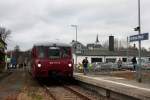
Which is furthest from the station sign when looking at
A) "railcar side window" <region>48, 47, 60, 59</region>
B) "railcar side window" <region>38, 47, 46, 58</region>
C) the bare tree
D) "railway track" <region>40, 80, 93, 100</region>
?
the bare tree

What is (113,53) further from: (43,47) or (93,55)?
(43,47)

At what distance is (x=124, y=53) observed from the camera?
346 ft

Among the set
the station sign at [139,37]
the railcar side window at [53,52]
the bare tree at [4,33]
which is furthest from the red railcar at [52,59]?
the bare tree at [4,33]

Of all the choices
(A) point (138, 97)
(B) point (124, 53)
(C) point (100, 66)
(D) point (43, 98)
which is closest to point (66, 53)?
(D) point (43, 98)

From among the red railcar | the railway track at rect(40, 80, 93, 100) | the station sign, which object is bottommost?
the railway track at rect(40, 80, 93, 100)

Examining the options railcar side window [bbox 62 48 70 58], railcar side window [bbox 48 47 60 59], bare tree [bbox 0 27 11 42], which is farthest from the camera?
bare tree [bbox 0 27 11 42]

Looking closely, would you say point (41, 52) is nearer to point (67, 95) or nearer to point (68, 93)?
point (68, 93)

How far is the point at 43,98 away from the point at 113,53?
83.6 m

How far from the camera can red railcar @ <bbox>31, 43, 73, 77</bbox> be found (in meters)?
26.9

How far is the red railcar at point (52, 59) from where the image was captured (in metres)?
26.9

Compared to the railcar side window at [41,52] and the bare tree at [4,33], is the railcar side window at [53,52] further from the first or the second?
the bare tree at [4,33]

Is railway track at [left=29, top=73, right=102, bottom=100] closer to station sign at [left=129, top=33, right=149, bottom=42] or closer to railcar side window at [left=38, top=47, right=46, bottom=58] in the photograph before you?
railcar side window at [left=38, top=47, right=46, bottom=58]

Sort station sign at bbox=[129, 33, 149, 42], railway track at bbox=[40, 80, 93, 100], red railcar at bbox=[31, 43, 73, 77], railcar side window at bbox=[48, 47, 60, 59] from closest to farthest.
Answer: railway track at bbox=[40, 80, 93, 100] < station sign at bbox=[129, 33, 149, 42] < red railcar at bbox=[31, 43, 73, 77] < railcar side window at bbox=[48, 47, 60, 59]

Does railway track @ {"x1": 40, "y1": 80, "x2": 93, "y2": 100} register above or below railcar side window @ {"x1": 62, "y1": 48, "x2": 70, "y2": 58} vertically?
below
